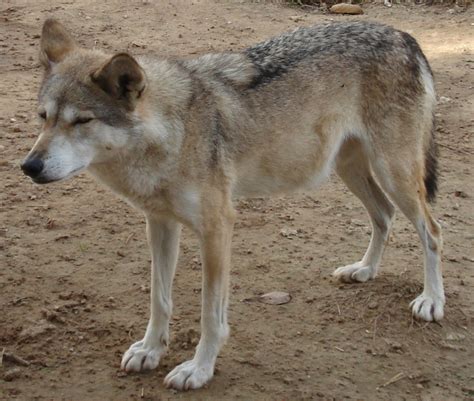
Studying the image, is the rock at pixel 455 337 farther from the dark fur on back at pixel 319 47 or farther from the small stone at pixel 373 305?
the dark fur on back at pixel 319 47

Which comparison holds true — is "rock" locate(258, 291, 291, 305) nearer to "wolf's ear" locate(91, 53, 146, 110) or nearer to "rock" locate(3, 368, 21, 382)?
"rock" locate(3, 368, 21, 382)

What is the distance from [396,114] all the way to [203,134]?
1415 millimetres

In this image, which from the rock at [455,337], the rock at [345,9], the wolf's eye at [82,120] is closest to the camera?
the wolf's eye at [82,120]

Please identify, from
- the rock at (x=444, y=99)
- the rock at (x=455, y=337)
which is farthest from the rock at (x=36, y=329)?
the rock at (x=444, y=99)

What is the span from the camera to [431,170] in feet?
17.2

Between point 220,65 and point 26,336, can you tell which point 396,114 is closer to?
point 220,65

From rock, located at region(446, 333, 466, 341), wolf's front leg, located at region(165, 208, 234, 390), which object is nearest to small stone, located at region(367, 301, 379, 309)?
rock, located at region(446, 333, 466, 341)

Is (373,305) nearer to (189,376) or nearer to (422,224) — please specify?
(422,224)

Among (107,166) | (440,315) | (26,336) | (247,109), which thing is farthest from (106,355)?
(440,315)

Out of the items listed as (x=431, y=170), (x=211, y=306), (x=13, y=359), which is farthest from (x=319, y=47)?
(x=13, y=359)

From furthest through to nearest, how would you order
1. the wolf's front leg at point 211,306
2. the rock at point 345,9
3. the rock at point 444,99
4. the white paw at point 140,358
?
the rock at point 345,9 < the rock at point 444,99 < the white paw at point 140,358 < the wolf's front leg at point 211,306

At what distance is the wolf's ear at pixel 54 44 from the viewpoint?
4.16m

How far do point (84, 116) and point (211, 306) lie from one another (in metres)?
1.28

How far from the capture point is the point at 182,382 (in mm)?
4172
